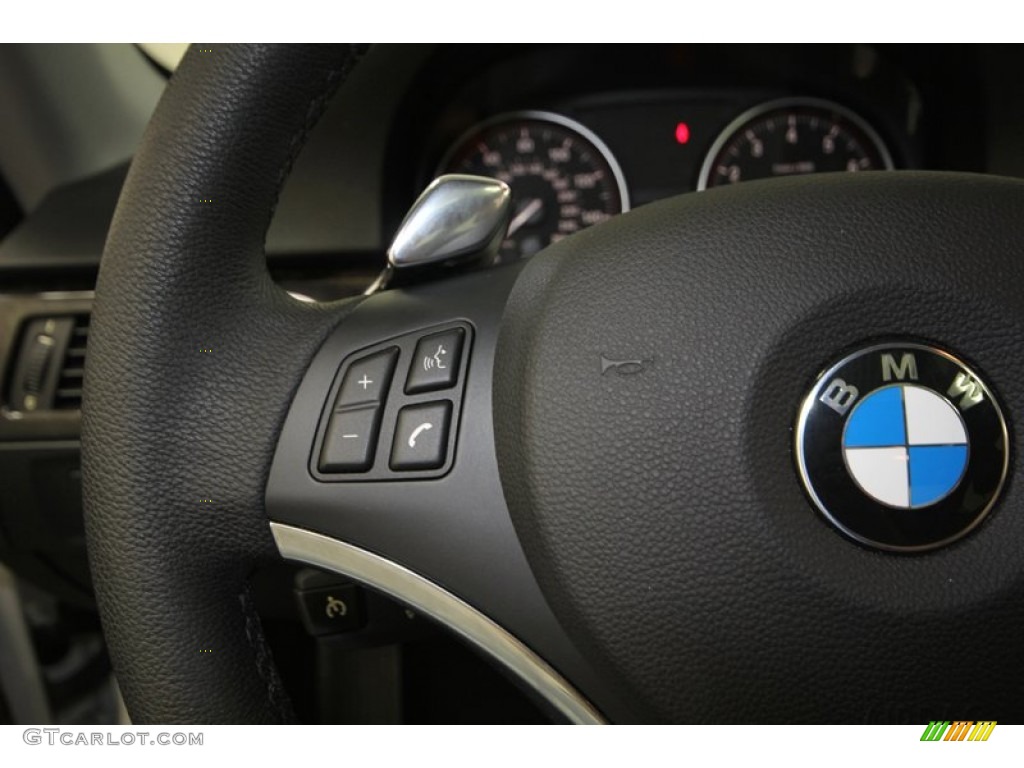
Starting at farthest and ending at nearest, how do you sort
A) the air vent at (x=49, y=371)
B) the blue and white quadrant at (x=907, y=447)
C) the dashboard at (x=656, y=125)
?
the dashboard at (x=656, y=125) < the air vent at (x=49, y=371) < the blue and white quadrant at (x=907, y=447)

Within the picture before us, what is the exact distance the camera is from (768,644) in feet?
1.63

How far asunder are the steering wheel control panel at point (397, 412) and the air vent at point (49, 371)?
0.48 meters

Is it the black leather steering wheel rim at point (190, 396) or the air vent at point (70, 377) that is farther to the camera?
the air vent at point (70, 377)

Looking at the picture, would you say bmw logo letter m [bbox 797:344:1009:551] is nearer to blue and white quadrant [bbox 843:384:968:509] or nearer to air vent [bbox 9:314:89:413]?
blue and white quadrant [bbox 843:384:968:509]

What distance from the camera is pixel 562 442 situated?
1.68 ft

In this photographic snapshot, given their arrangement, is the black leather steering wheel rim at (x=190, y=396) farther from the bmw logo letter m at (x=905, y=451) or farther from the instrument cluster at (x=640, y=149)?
the instrument cluster at (x=640, y=149)

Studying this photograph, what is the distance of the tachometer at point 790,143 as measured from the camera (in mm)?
1116

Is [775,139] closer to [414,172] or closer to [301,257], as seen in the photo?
[414,172]

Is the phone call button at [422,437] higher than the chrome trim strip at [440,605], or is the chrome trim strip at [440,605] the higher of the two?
the phone call button at [422,437]

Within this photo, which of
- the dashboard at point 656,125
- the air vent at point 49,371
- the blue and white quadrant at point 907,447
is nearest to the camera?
the blue and white quadrant at point 907,447
